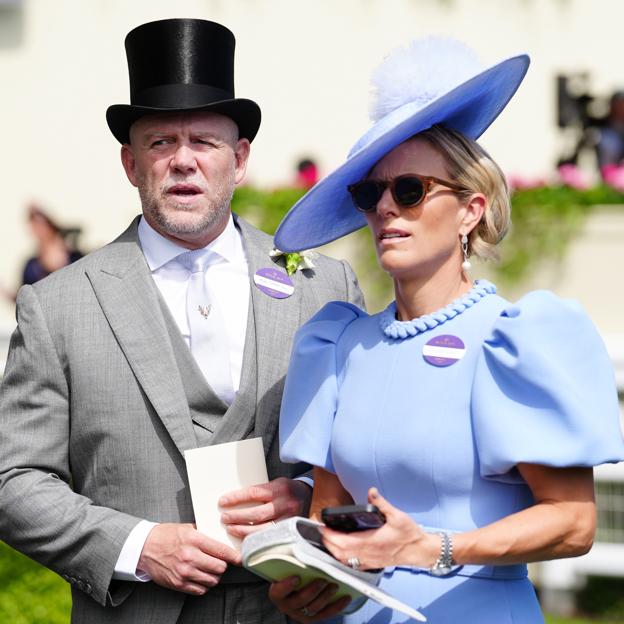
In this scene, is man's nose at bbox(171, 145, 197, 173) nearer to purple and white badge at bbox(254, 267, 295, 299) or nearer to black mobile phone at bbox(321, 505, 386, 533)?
purple and white badge at bbox(254, 267, 295, 299)

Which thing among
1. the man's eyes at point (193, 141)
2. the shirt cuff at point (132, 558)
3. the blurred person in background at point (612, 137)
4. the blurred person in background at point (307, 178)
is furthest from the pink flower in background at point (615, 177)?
the shirt cuff at point (132, 558)

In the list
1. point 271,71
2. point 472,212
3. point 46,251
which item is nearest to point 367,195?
point 472,212

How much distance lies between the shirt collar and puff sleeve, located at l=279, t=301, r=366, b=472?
23.3 inches

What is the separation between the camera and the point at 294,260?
3.95 m

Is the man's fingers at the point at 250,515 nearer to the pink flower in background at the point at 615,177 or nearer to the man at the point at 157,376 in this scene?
the man at the point at 157,376

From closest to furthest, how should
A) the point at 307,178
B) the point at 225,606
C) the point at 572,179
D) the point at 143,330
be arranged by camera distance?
1. the point at 225,606
2. the point at 143,330
3. the point at 572,179
4. the point at 307,178

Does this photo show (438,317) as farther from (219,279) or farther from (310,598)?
(219,279)

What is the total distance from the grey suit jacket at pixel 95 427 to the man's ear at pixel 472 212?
828 millimetres

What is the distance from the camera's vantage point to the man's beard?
12.2 ft

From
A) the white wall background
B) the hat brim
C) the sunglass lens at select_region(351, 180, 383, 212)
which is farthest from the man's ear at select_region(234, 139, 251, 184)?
the white wall background

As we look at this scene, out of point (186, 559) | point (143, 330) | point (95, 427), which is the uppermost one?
point (143, 330)

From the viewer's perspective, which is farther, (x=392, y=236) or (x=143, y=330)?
(x=143, y=330)

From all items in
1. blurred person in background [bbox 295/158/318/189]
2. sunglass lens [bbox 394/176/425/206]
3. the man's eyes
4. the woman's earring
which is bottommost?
blurred person in background [bbox 295/158/318/189]

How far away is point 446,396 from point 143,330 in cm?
104
